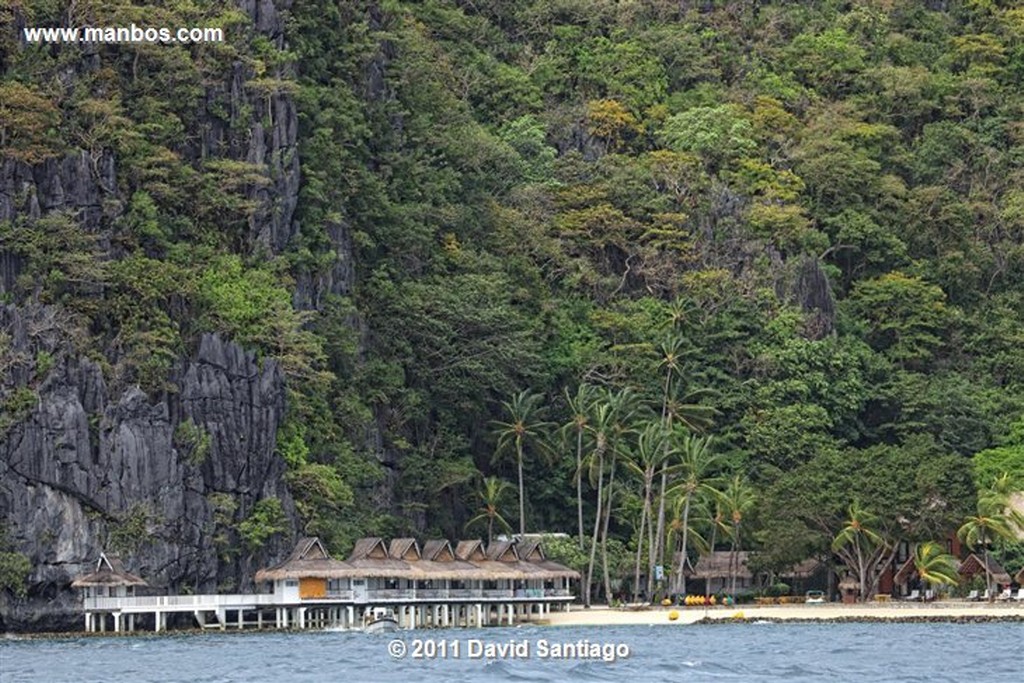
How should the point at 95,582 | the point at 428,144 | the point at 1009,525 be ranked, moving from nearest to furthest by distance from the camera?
the point at 95,582 < the point at 1009,525 < the point at 428,144

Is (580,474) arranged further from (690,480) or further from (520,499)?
(690,480)

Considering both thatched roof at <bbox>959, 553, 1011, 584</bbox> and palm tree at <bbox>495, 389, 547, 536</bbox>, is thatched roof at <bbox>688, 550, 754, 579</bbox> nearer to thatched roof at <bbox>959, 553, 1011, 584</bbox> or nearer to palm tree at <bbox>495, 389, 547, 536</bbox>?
palm tree at <bbox>495, 389, 547, 536</bbox>

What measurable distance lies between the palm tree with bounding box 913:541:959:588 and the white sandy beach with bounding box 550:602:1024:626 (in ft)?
3.60

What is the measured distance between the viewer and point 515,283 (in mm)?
110875

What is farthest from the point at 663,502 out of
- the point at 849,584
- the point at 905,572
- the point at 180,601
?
the point at 180,601

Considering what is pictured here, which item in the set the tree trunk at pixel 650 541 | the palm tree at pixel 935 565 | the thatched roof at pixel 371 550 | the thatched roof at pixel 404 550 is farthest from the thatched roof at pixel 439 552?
the palm tree at pixel 935 565

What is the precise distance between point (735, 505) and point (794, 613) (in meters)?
7.66

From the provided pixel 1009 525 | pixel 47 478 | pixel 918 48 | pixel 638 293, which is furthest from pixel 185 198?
pixel 918 48

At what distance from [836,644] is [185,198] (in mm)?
32826

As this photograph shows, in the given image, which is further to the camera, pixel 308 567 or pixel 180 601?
pixel 308 567

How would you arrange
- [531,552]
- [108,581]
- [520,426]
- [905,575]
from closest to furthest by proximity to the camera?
[108,581] → [531,552] → [520,426] → [905,575]

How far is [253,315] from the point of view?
9362 cm

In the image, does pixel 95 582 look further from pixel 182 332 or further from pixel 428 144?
pixel 428 144

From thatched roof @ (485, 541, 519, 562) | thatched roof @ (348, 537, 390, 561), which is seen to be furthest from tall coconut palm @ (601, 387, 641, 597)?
thatched roof @ (348, 537, 390, 561)
